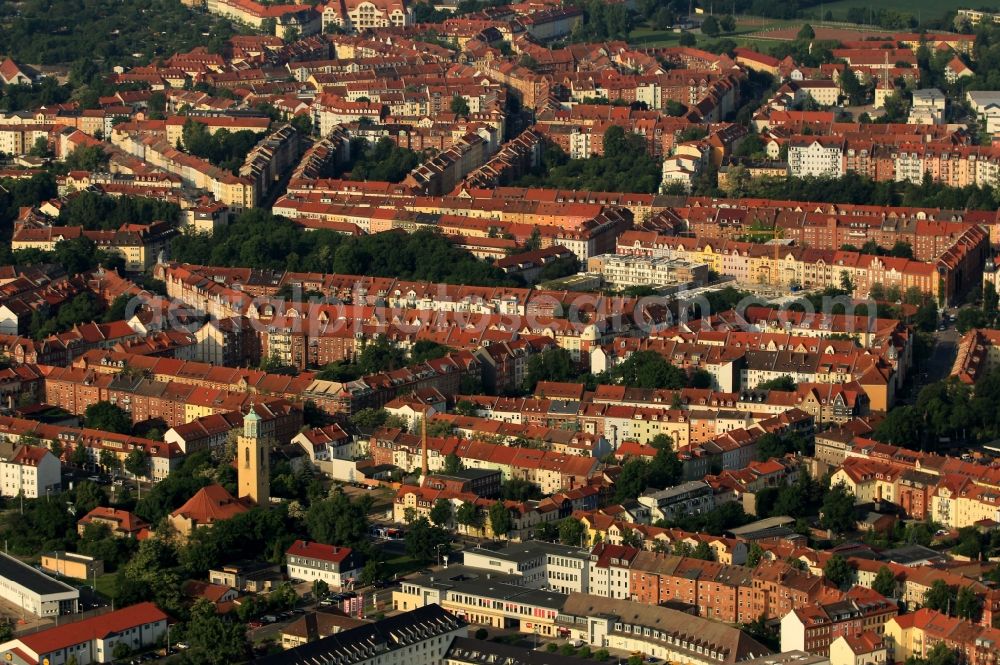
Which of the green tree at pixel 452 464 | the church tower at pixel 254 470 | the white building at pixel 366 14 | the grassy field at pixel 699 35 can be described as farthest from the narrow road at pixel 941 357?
the white building at pixel 366 14

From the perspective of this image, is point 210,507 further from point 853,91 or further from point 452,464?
point 853,91

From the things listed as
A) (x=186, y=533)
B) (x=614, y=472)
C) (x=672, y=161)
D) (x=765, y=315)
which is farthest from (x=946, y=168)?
(x=186, y=533)

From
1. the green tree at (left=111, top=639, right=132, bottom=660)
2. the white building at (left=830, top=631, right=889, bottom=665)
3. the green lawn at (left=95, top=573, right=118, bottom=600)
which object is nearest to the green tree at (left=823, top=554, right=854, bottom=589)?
the white building at (left=830, top=631, right=889, bottom=665)

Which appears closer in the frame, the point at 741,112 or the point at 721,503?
the point at 721,503

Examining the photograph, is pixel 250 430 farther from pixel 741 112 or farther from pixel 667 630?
pixel 741 112

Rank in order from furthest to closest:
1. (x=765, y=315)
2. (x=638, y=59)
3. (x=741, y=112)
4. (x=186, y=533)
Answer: (x=638, y=59) → (x=741, y=112) → (x=765, y=315) → (x=186, y=533)

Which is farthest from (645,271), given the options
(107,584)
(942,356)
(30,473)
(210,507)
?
(107,584)

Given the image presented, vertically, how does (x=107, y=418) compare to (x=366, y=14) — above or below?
below
